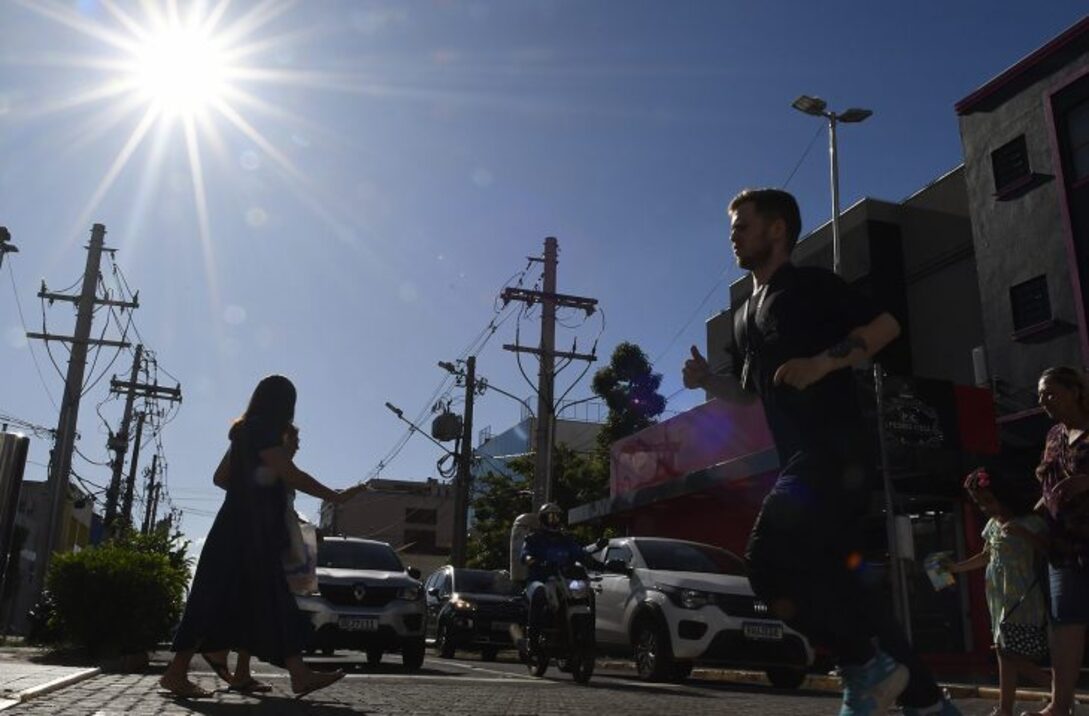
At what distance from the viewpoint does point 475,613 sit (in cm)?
1575

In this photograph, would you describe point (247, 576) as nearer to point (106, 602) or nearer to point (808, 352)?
point (808, 352)

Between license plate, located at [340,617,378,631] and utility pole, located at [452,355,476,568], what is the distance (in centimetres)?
1647

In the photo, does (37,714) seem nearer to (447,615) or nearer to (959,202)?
(447,615)

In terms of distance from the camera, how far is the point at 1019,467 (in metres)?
16.4

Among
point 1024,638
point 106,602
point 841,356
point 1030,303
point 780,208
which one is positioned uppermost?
point 1030,303

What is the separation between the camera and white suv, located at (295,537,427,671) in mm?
10953

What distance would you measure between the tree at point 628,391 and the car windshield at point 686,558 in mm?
21748

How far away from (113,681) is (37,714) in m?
2.57

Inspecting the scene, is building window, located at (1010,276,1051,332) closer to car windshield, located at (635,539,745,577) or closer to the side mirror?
car windshield, located at (635,539,745,577)

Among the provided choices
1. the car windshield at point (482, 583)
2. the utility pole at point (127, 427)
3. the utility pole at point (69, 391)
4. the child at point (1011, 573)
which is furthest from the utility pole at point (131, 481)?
the child at point (1011, 573)

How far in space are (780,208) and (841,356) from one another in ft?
2.26

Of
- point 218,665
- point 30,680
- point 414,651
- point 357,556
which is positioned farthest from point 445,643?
point 30,680

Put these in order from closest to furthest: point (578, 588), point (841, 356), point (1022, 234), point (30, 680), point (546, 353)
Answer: point (841, 356) → point (30, 680) → point (578, 588) → point (1022, 234) → point (546, 353)

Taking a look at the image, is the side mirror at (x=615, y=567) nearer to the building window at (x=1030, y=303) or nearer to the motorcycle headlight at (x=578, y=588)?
the motorcycle headlight at (x=578, y=588)
